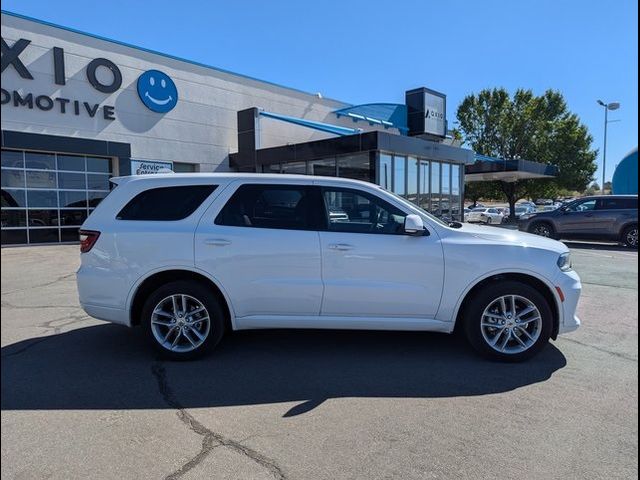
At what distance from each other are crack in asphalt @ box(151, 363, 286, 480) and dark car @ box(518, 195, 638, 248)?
50.0 feet

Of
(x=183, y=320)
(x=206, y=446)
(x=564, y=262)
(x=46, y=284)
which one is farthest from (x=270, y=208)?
(x=46, y=284)

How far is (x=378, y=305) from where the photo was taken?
462 centimetres

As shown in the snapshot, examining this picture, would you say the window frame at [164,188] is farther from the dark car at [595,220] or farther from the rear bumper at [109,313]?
the dark car at [595,220]

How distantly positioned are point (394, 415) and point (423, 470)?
0.68m

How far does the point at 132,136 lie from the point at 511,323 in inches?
672

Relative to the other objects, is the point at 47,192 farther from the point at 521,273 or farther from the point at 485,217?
the point at 485,217

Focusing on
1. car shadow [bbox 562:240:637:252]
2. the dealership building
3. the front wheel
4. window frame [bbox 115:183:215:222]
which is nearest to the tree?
the dealership building

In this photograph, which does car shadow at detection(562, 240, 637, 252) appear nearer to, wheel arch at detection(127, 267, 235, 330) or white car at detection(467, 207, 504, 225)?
wheel arch at detection(127, 267, 235, 330)

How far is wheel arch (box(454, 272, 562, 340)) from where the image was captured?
463cm

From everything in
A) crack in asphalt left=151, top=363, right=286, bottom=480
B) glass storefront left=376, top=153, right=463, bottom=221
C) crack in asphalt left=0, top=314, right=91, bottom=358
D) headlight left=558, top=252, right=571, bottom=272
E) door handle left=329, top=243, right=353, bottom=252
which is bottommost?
crack in asphalt left=151, top=363, right=286, bottom=480

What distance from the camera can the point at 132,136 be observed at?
59.9 feet

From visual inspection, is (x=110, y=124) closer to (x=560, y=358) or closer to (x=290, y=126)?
(x=290, y=126)

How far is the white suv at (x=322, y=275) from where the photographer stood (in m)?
4.61

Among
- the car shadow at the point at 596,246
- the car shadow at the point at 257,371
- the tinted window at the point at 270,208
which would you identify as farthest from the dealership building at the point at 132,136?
the car shadow at the point at 257,371
